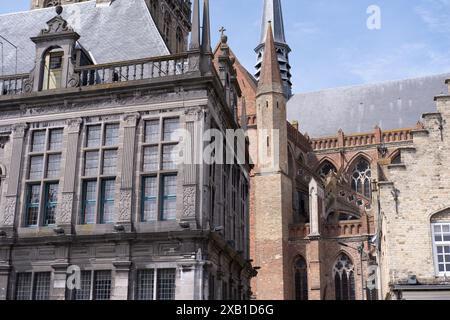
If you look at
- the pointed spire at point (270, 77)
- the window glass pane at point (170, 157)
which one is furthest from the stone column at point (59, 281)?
the pointed spire at point (270, 77)

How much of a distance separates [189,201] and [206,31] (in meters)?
5.81

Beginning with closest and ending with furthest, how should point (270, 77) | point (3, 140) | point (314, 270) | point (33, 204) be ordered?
point (33, 204)
point (3, 140)
point (314, 270)
point (270, 77)

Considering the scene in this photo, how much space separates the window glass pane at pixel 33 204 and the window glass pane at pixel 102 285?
2.88 meters

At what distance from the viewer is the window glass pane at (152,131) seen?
843 inches

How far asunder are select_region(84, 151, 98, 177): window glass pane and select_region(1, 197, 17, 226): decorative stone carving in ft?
8.15

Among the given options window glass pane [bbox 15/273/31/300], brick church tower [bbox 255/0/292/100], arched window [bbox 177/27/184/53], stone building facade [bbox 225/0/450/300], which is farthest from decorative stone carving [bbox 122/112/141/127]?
brick church tower [bbox 255/0/292/100]

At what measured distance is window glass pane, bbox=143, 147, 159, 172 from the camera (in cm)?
2109

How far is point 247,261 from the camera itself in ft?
86.6

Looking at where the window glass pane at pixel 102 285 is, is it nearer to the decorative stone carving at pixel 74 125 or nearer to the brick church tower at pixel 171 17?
the decorative stone carving at pixel 74 125

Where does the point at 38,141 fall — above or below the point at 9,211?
above

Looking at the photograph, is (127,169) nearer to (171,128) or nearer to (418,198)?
(171,128)

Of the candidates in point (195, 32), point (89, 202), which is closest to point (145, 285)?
point (89, 202)

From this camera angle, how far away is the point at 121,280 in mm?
19969

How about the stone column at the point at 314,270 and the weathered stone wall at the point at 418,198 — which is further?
the stone column at the point at 314,270
